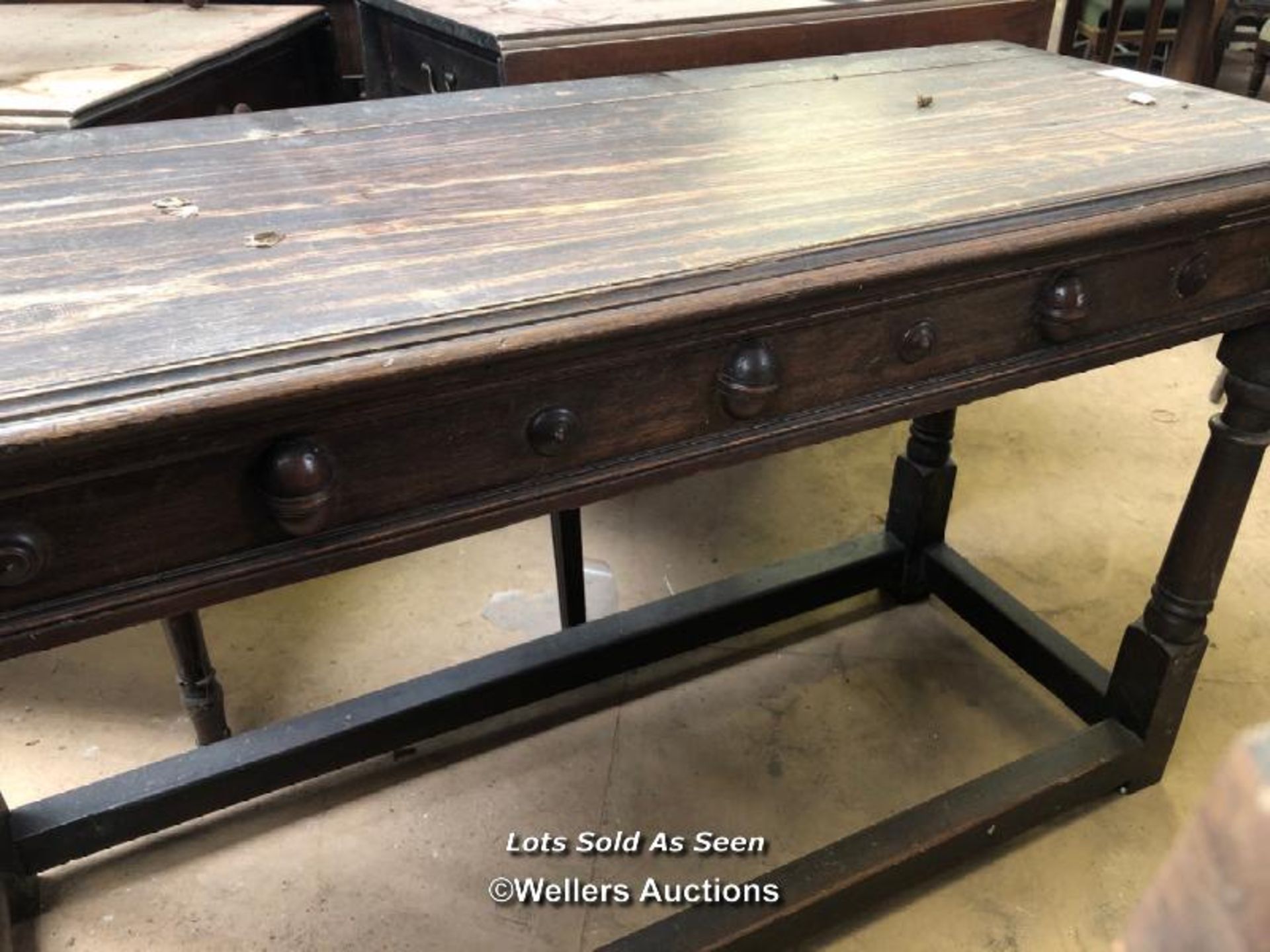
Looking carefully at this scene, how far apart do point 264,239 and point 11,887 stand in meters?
0.90

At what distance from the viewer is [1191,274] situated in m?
1.00

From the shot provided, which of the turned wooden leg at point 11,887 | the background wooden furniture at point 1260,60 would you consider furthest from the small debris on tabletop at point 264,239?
the background wooden furniture at point 1260,60

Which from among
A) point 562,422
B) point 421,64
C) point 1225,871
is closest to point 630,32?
point 421,64

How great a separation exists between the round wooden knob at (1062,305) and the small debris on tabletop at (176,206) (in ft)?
2.23

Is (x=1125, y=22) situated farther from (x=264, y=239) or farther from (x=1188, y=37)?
(x=264, y=239)

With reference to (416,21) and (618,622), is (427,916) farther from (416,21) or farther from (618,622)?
(416,21)

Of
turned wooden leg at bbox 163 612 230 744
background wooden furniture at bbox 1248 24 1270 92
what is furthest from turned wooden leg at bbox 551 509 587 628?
background wooden furniture at bbox 1248 24 1270 92

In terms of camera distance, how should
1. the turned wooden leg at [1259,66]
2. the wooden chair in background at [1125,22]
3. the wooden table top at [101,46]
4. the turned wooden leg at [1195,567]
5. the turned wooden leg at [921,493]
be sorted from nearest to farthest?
the turned wooden leg at [1195,567], the wooden table top at [101,46], the turned wooden leg at [921,493], the wooden chair in background at [1125,22], the turned wooden leg at [1259,66]

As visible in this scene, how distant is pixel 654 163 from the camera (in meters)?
0.96

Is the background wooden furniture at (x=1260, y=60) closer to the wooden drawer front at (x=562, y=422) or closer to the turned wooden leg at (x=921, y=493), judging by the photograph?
the turned wooden leg at (x=921, y=493)

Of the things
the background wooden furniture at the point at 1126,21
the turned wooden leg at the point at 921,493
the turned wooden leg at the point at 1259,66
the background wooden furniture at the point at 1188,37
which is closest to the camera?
the turned wooden leg at the point at 921,493

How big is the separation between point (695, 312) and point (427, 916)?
2.81 ft

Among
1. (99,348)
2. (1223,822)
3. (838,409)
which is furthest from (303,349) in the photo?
(1223,822)

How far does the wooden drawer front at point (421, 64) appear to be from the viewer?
1.52 m
